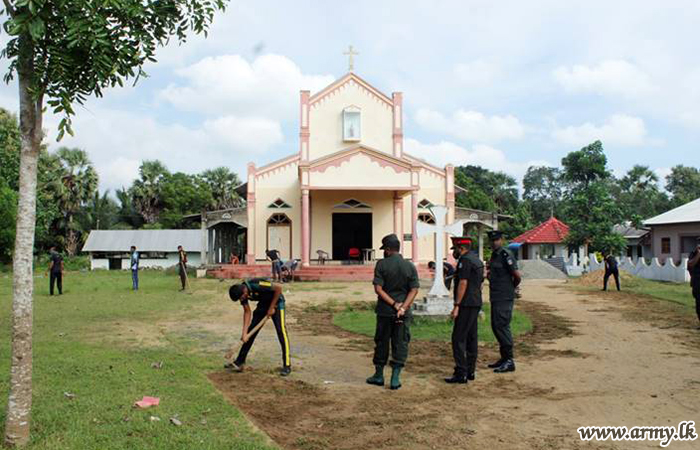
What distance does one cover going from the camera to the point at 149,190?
5062 cm

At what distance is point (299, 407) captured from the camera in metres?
5.64

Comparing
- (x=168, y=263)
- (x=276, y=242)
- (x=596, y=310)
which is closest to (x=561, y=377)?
(x=596, y=310)

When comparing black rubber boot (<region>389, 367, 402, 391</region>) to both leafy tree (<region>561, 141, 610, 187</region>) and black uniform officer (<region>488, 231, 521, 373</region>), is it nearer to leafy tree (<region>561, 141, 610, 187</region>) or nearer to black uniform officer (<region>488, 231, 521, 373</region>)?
black uniform officer (<region>488, 231, 521, 373</region>)

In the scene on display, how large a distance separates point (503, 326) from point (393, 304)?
167 cm

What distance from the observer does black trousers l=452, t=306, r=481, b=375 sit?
6.73 metres

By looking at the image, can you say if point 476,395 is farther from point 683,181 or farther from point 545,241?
point 683,181

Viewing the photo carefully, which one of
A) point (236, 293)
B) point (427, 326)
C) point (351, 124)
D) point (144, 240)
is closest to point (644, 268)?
point (351, 124)

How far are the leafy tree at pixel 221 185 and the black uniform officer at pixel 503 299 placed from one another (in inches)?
1813

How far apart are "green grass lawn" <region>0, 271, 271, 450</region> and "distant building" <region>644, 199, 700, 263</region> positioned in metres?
26.2

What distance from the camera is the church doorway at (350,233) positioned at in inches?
1086

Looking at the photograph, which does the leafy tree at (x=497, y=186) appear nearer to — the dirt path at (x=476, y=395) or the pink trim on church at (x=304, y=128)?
the pink trim on church at (x=304, y=128)

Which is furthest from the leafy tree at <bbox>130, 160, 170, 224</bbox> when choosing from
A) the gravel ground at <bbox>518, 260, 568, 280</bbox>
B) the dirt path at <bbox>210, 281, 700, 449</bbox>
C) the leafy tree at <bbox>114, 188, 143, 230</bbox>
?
the dirt path at <bbox>210, 281, 700, 449</bbox>

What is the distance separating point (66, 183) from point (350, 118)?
25480 millimetres

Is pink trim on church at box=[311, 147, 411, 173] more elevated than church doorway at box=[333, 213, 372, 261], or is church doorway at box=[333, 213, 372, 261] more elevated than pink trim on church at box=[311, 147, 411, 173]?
pink trim on church at box=[311, 147, 411, 173]
